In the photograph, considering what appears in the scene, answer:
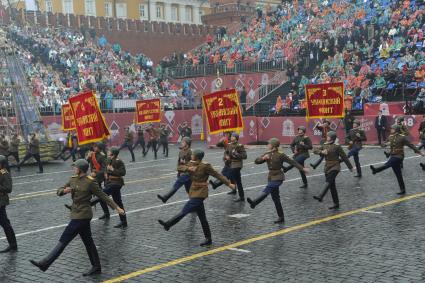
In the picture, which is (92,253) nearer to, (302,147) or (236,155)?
(236,155)

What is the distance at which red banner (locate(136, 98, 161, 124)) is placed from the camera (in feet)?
101

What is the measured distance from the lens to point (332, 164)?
538 inches

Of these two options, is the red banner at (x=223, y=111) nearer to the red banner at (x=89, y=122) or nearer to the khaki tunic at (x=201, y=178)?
the red banner at (x=89, y=122)

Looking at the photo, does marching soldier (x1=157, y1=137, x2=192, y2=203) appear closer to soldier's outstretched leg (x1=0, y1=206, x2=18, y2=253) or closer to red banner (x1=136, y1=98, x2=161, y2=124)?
soldier's outstretched leg (x1=0, y1=206, x2=18, y2=253)

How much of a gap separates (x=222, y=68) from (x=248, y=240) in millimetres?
34330

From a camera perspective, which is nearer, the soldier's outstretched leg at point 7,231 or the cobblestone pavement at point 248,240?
the cobblestone pavement at point 248,240

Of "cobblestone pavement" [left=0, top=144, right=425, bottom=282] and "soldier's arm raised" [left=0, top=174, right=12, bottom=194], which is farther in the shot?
"soldier's arm raised" [left=0, top=174, right=12, bottom=194]

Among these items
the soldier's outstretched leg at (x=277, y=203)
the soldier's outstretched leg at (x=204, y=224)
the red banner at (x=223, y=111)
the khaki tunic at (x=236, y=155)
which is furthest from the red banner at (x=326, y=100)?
the soldier's outstretched leg at (x=204, y=224)

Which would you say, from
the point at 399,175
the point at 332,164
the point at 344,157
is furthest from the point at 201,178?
the point at 399,175

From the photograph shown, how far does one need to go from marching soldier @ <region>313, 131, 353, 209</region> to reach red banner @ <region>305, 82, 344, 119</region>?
8.09m

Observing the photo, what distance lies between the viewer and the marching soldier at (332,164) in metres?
13.5

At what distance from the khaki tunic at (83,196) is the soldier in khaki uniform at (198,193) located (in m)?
1.69

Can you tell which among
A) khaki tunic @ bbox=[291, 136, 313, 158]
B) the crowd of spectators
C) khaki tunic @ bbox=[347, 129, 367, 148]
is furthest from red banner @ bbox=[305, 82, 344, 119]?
the crowd of spectators

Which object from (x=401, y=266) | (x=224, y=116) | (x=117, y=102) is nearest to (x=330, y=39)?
(x=117, y=102)
